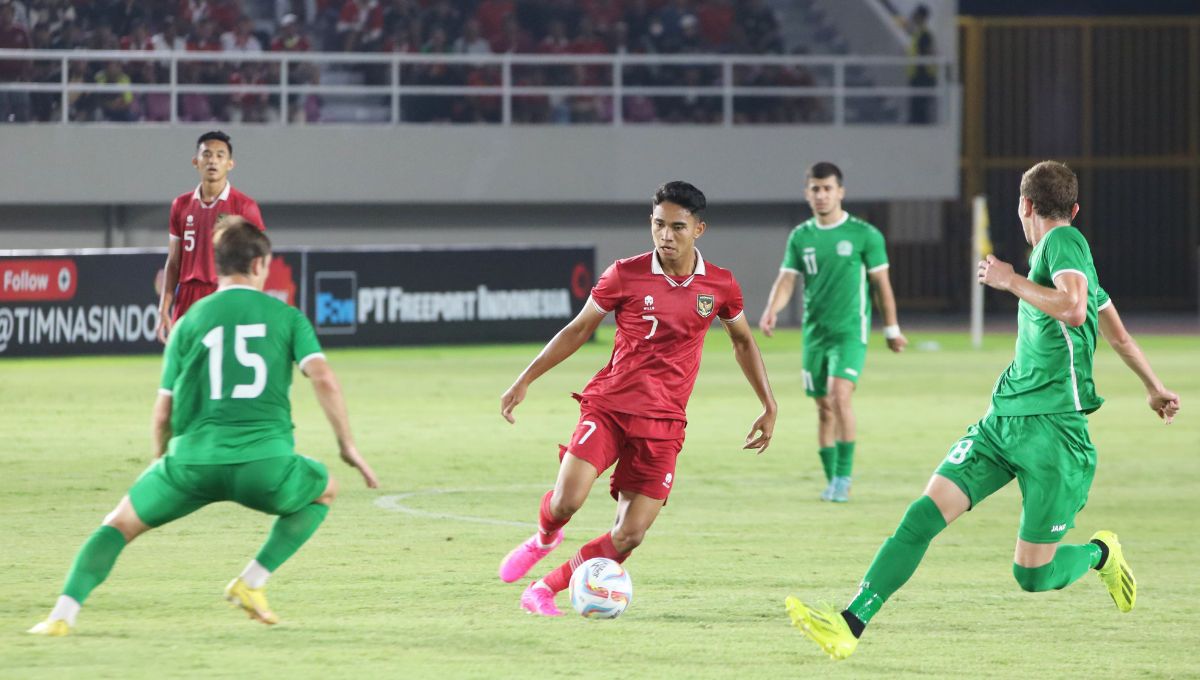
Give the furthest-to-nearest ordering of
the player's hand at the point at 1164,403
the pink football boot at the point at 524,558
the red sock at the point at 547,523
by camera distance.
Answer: the pink football boot at the point at 524,558
the red sock at the point at 547,523
the player's hand at the point at 1164,403

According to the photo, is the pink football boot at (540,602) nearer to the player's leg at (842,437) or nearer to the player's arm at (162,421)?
the player's arm at (162,421)

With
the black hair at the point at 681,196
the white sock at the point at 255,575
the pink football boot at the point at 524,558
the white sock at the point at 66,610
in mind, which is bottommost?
the pink football boot at the point at 524,558

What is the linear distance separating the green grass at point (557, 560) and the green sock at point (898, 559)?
0.78ft

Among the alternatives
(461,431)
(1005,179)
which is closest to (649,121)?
(1005,179)

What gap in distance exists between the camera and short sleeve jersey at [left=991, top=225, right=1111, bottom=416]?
7305 millimetres

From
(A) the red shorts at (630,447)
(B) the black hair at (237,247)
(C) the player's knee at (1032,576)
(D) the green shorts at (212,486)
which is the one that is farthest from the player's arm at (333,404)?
(C) the player's knee at (1032,576)

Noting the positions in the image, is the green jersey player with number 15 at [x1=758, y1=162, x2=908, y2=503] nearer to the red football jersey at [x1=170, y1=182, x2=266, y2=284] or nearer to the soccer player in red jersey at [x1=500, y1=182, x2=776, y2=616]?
the red football jersey at [x1=170, y1=182, x2=266, y2=284]

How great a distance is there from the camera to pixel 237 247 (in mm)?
7055

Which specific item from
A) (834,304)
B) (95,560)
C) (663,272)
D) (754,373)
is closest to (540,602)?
(754,373)

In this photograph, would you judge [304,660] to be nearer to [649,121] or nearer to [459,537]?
[459,537]

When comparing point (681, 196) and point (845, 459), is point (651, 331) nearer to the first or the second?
point (681, 196)

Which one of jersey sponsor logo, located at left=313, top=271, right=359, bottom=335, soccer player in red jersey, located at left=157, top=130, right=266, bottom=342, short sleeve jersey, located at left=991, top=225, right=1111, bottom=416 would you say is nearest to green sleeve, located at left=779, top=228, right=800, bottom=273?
soccer player in red jersey, located at left=157, top=130, right=266, bottom=342

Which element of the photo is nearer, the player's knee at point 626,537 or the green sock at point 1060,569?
the green sock at point 1060,569

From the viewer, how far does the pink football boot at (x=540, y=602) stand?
26.6ft
